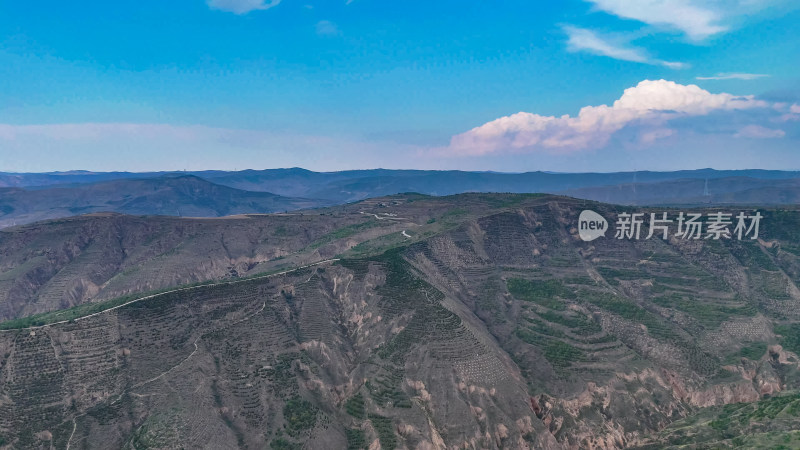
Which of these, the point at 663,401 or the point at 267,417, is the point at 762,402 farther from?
the point at 267,417

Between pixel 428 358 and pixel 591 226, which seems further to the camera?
pixel 591 226

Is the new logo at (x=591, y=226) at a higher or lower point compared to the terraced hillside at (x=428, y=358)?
higher

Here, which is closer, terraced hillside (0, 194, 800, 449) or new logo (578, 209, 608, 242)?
terraced hillside (0, 194, 800, 449)

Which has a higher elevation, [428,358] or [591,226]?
[591,226]

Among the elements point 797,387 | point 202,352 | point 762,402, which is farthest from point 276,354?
point 797,387

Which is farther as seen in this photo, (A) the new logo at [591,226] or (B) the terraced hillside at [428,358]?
(A) the new logo at [591,226]
